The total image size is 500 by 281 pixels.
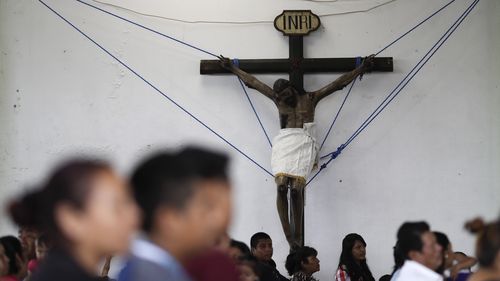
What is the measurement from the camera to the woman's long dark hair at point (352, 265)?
4.48 m

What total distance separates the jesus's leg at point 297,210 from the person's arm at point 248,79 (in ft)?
2.10

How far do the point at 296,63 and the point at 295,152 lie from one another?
0.66 meters

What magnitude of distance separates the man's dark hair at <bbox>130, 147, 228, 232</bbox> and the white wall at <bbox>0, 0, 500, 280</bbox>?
3.93m

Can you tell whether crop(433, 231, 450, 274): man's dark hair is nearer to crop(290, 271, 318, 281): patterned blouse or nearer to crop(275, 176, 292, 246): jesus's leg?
crop(290, 271, 318, 281): patterned blouse

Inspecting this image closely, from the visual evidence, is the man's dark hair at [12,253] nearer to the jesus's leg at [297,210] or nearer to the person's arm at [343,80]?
the jesus's leg at [297,210]

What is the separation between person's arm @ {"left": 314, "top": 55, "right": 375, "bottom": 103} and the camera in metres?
5.18

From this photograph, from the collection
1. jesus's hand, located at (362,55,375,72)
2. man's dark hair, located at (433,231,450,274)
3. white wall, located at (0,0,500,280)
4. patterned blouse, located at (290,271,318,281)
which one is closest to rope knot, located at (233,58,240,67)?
white wall, located at (0,0,500,280)

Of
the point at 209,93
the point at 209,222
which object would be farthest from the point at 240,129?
the point at 209,222

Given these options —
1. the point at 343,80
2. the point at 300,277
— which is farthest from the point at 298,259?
the point at 343,80

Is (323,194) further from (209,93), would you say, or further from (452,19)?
(452,19)

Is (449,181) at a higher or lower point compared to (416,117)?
lower

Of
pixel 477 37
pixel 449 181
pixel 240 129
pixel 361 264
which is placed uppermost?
pixel 477 37

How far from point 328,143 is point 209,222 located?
406cm

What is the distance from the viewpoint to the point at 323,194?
17.9 feet
